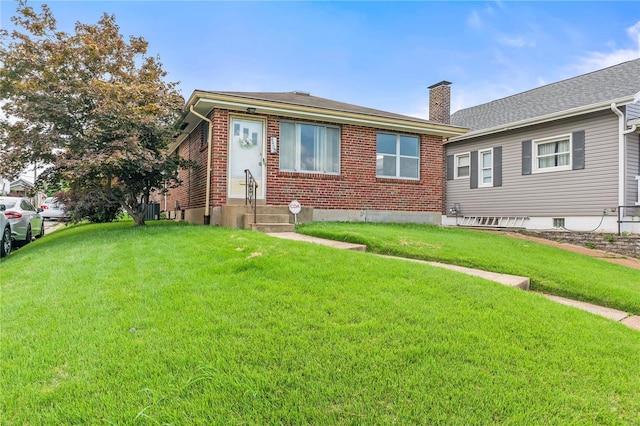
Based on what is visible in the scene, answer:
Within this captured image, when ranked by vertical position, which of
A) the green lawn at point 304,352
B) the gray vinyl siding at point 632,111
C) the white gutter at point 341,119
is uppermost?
the gray vinyl siding at point 632,111

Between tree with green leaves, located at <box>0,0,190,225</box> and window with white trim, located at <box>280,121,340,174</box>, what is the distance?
2914mm

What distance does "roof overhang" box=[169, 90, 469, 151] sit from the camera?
9273mm

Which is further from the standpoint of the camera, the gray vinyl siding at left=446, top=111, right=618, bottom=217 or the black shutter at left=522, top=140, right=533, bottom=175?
the black shutter at left=522, top=140, right=533, bottom=175

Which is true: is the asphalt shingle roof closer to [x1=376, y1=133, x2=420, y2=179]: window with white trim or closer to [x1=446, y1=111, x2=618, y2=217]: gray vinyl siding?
[x1=446, y1=111, x2=618, y2=217]: gray vinyl siding

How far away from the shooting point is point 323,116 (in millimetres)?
10422

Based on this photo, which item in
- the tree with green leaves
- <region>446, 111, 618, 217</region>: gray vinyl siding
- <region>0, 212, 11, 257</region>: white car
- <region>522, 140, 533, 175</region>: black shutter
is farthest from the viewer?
<region>522, 140, 533, 175</region>: black shutter

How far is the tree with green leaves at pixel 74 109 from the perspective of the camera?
26.9ft

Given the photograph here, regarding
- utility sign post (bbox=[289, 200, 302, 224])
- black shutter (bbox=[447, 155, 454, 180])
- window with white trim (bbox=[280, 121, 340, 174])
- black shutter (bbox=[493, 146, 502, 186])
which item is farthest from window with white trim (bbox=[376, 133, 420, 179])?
black shutter (bbox=[447, 155, 454, 180])

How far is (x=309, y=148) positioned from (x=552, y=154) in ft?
27.9

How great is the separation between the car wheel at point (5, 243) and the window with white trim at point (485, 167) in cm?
1514

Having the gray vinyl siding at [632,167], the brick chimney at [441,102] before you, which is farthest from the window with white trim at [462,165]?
the gray vinyl siding at [632,167]

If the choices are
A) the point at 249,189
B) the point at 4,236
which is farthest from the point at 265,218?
the point at 4,236

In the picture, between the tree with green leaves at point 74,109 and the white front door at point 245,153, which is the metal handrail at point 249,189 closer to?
the white front door at point 245,153

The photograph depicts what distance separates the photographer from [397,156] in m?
11.7
